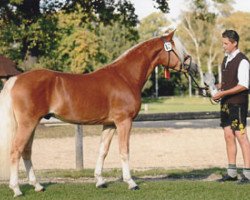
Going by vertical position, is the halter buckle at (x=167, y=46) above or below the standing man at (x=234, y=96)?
above

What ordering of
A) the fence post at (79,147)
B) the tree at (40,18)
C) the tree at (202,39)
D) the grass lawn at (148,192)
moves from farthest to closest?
1. the tree at (202,39)
2. the tree at (40,18)
3. the fence post at (79,147)
4. the grass lawn at (148,192)

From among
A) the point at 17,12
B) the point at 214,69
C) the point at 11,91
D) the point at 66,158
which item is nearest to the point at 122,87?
the point at 11,91

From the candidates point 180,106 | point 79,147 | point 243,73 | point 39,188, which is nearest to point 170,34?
point 243,73

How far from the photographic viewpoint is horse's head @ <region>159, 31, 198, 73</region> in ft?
24.8

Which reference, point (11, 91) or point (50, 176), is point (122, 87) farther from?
point (50, 176)

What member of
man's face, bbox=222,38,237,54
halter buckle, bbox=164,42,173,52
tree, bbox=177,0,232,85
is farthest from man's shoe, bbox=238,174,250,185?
tree, bbox=177,0,232,85

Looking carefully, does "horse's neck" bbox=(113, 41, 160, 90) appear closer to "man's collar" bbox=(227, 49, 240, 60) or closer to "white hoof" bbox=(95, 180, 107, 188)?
"man's collar" bbox=(227, 49, 240, 60)

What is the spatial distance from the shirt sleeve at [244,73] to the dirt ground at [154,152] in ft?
13.0

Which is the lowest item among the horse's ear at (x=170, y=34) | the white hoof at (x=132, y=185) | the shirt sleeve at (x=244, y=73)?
the white hoof at (x=132, y=185)

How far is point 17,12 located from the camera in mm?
21312

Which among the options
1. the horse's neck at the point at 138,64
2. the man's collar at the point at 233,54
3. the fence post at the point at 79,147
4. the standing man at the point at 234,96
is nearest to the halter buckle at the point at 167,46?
the horse's neck at the point at 138,64

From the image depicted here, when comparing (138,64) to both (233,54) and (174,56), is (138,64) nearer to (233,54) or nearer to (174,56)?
(174,56)

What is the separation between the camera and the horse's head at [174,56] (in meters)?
7.57

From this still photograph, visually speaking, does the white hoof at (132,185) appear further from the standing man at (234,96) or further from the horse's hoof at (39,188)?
the standing man at (234,96)
